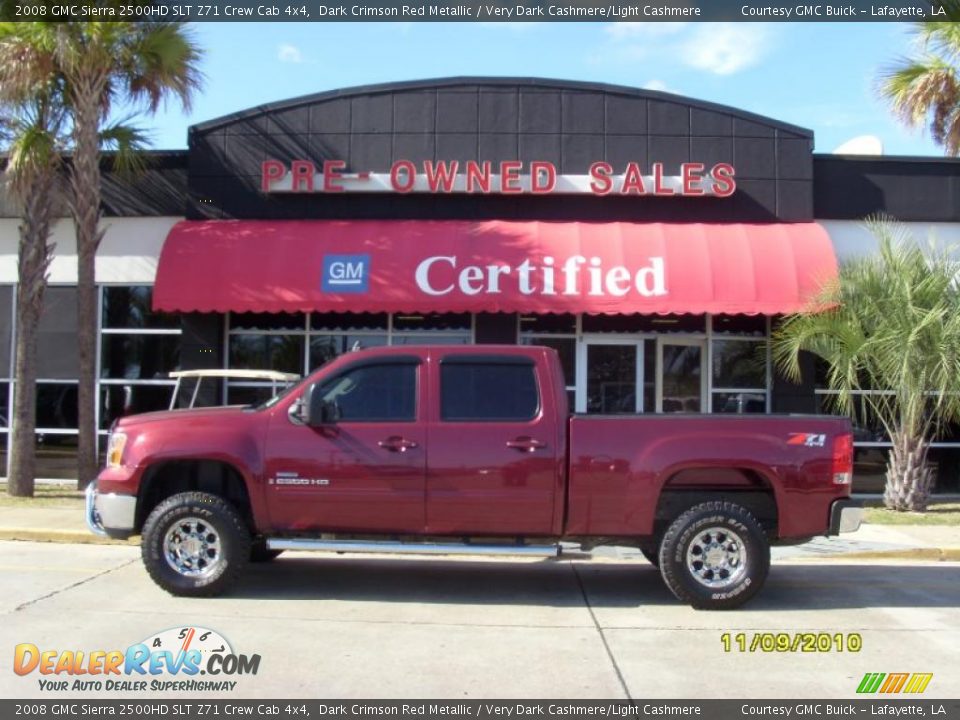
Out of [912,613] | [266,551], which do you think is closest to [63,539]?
[266,551]

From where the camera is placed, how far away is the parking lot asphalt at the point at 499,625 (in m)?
5.41

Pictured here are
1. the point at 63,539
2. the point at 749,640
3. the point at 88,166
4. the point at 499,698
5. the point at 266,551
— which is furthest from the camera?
the point at 88,166

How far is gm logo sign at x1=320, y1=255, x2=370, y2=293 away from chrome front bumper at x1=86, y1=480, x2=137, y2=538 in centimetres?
646

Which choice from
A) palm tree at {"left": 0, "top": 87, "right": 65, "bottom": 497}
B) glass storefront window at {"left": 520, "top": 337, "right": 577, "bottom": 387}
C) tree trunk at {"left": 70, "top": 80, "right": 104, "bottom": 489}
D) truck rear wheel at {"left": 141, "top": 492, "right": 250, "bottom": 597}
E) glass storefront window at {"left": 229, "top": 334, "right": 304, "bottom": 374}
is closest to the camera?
truck rear wheel at {"left": 141, "top": 492, "right": 250, "bottom": 597}

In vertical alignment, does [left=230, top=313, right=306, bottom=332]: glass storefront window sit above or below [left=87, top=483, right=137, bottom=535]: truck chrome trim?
above

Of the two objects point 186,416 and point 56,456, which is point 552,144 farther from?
point 56,456

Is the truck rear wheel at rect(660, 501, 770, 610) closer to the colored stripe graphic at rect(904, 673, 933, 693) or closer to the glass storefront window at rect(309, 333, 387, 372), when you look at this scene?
the colored stripe graphic at rect(904, 673, 933, 693)

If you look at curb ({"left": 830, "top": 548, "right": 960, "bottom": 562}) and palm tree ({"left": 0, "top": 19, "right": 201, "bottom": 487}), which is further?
palm tree ({"left": 0, "top": 19, "right": 201, "bottom": 487})

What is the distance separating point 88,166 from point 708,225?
949 centimetres

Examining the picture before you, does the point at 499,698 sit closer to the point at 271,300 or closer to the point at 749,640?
the point at 749,640

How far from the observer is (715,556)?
7.33 m

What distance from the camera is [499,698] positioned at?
509 centimetres

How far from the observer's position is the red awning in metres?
13.3
